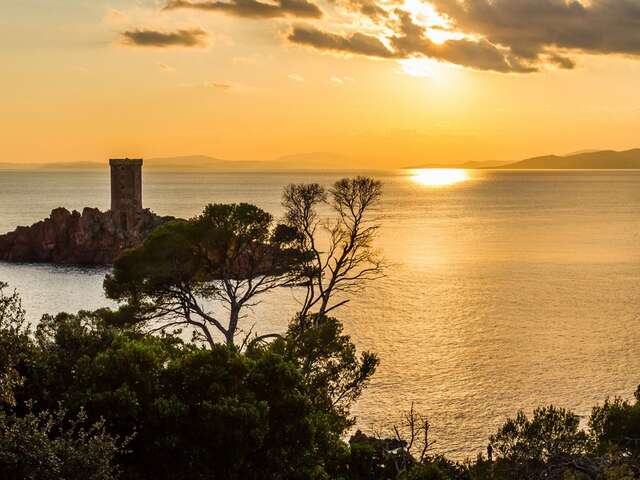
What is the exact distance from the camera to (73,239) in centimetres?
10156

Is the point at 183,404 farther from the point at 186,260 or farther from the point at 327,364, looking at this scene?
the point at 186,260

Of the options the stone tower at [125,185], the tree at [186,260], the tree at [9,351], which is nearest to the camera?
the tree at [9,351]

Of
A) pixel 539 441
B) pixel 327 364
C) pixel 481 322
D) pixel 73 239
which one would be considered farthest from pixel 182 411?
pixel 73 239

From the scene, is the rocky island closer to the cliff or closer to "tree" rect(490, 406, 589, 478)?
the cliff

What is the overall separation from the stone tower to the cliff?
8647mm

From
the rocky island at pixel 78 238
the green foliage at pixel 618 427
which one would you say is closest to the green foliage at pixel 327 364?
the green foliage at pixel 618 427

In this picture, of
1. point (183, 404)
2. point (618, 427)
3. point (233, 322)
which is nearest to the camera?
point (183, 404)

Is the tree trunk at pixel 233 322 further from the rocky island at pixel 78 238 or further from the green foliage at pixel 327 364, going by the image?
the rocky island at pixel 78 238

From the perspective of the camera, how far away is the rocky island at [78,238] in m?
99.9

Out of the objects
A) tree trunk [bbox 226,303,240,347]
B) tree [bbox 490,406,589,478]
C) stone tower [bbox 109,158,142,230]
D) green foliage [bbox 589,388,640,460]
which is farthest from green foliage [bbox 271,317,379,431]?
stone tower [bbox 109,158,142,230]

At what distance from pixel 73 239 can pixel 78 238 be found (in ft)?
2.99

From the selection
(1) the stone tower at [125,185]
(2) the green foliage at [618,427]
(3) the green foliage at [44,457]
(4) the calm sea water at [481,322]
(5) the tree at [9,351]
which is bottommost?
(4) the calm sea water at [481,322]

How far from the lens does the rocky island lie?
9988 cm

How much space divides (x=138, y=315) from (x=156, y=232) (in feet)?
13.7
